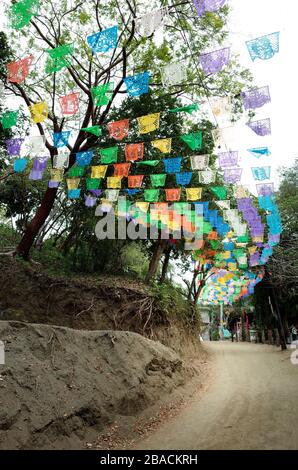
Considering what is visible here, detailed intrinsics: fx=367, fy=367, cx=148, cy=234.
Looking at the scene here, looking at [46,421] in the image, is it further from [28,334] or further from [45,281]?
[45,281]

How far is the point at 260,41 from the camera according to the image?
604 cm

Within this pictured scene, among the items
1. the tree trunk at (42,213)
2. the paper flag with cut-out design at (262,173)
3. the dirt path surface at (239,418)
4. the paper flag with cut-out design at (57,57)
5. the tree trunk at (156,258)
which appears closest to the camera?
the dirt path surface at (239,418)

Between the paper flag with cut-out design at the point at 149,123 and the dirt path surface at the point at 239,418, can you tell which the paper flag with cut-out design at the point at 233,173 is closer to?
the paper flag with cut-out design at the point at 149,123

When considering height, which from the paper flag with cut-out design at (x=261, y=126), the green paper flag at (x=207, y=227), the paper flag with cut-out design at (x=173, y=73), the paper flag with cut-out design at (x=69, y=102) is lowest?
the green paper flag at (x=207, y=227)

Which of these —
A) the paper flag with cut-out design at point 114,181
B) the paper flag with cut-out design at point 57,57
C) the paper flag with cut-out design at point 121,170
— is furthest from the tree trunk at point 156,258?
the paper flag with cut-out design at point 57,57

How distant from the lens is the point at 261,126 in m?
7.73

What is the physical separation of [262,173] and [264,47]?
11.0ft

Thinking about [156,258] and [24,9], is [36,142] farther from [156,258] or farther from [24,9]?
[156,258]

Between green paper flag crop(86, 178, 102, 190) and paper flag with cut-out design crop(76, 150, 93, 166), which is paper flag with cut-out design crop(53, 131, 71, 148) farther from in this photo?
green paper flag crop(86, 178, 102, 190)

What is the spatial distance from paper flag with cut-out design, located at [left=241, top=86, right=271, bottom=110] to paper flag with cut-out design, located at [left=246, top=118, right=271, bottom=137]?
2.03 ft

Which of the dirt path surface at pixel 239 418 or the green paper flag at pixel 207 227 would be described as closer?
the dirt path surface at pixel 239 418

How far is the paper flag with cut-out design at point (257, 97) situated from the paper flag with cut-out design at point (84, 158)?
470 cm

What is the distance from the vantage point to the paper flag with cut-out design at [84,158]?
10258mm
